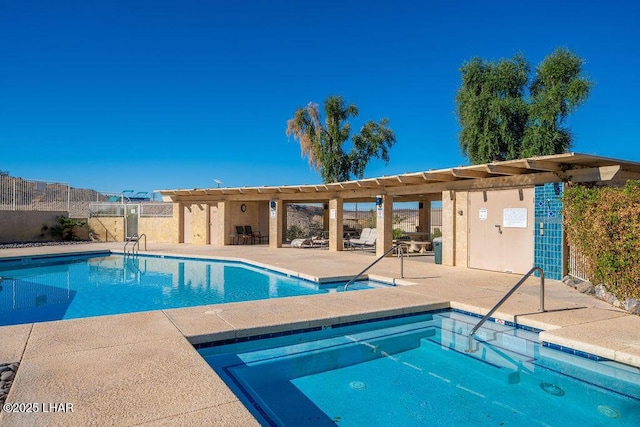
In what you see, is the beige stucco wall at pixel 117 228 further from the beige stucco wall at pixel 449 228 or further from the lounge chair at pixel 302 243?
the beige stucco wall at pixel 449 228

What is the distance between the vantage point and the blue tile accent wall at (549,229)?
9.38m

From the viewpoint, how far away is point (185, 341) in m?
4.63

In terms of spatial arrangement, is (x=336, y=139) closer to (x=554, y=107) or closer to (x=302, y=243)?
(x=302, y=243)

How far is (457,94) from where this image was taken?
75.3 ft

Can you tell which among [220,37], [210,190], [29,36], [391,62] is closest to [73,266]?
[210,190]

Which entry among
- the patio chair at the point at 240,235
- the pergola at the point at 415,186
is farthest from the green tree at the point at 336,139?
the patio chair at the point at 240,235

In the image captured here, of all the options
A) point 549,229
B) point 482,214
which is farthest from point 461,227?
point 549,229

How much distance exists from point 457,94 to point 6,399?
77.1 ft

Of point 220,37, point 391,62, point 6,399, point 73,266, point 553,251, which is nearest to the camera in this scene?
point 6,399

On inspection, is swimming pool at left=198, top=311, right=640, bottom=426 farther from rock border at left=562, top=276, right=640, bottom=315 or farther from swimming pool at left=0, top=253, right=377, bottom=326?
swimming pool at left=0, top=253, right=377, bottom=326

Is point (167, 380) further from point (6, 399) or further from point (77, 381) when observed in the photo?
point (6, 399)

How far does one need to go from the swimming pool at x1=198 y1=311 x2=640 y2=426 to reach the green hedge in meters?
2.28

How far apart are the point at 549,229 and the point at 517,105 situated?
534 inches

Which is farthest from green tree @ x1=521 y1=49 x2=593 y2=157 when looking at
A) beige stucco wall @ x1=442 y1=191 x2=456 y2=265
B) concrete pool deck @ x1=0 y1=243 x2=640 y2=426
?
A: concrete pool deck @ x1=0 y1=243 x2=640 y2=426
